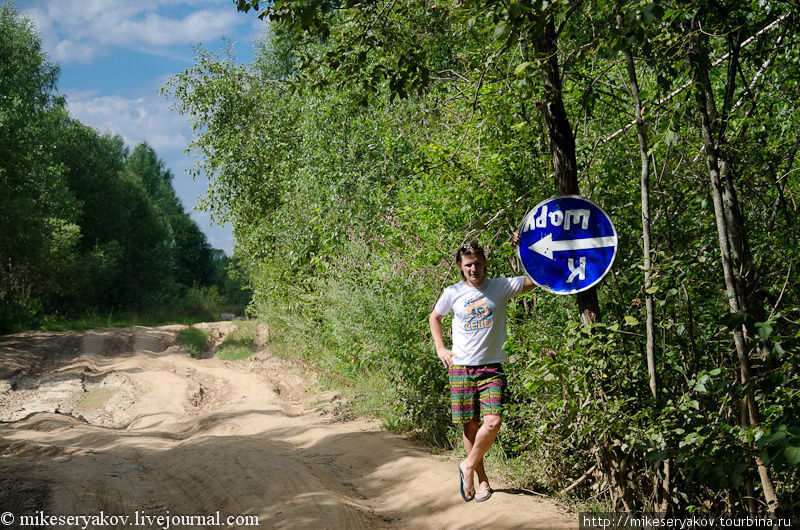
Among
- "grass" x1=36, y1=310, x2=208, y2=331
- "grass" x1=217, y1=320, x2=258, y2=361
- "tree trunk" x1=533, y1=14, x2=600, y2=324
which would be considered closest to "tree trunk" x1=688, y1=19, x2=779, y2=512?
"tree trunk" x1=533, y1=14, x2=600, y2=324

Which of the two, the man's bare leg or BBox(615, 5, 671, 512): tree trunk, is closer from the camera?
BBox(615, 5, 671, 512): tree trunk

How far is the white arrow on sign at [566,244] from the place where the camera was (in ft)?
13.4

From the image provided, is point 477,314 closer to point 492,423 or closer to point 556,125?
point 492,423

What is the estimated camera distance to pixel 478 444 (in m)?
4.66

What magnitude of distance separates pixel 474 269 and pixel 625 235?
1.38m

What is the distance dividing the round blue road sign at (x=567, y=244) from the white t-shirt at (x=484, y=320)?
16.0 inches

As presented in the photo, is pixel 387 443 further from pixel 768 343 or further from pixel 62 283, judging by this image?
pixel 62 283

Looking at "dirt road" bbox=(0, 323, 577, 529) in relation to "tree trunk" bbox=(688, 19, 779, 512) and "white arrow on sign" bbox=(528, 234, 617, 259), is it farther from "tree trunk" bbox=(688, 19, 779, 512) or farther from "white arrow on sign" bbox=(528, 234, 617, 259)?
"white arrow on sign" bbox=(528, 234, 617, 259)

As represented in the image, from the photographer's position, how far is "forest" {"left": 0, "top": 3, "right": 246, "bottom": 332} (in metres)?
20.3

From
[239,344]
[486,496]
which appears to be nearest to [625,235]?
[486,496]

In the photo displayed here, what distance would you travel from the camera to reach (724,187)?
394 centimetres

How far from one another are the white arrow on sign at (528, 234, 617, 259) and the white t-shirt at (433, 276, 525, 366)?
0.44m

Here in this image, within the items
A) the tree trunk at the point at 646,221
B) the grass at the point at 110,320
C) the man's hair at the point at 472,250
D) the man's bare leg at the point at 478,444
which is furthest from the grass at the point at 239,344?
the tree trunk at the point at 646,221

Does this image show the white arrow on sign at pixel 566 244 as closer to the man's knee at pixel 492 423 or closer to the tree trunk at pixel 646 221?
the tree trunk at pixel 646 221
